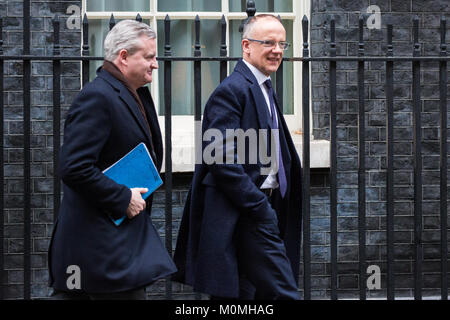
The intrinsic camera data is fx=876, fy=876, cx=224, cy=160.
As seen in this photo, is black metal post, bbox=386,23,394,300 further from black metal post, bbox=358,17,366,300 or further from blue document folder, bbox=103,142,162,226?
blue document folder, bbox=103,142,162,226

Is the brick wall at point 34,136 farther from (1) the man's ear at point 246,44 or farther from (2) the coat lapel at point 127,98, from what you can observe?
(2) the coat lapel at point 127,98

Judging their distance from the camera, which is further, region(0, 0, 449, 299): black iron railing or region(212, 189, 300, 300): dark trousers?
region(0, 0, 449, 299): black iron railing

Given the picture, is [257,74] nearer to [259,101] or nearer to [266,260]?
[259,101]

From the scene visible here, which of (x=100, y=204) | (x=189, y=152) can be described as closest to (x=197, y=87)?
(x=100, y=204)

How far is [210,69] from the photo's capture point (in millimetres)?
7168

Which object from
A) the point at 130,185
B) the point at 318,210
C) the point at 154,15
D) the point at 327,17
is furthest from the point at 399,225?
the point at 130,185

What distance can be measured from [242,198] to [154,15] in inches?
123

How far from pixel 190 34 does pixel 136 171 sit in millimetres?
3286

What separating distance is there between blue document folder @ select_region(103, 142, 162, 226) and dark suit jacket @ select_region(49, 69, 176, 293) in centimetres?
3

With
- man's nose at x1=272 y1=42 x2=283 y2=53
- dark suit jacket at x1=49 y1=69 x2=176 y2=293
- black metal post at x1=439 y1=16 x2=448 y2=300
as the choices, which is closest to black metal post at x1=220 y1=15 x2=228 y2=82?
man's nose at x1=272 y1=42 x2=283 y2=53

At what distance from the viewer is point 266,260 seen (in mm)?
4430

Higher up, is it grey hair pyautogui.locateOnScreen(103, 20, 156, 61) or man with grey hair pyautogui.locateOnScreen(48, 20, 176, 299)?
grey hair pyautogui.locateOnScreen(103, 20, 156, 61)

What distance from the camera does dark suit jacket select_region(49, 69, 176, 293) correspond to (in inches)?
154
